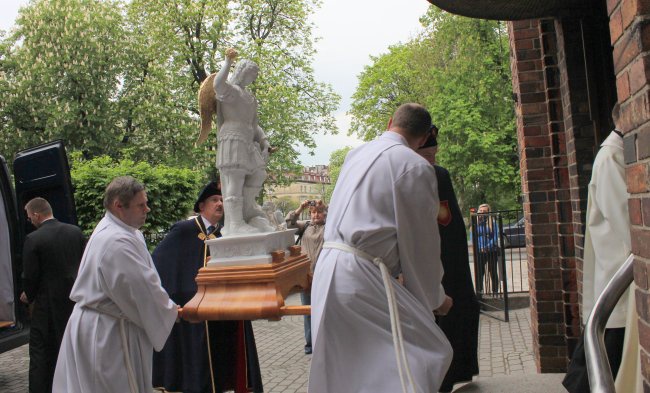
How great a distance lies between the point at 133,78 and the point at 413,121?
82.9 ft

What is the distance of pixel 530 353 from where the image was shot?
6.96 metres

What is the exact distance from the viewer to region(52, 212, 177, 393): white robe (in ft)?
12.0

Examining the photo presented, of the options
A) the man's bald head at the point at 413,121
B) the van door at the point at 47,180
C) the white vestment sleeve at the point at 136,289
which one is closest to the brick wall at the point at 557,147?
the man's bald head at the point at 413,121

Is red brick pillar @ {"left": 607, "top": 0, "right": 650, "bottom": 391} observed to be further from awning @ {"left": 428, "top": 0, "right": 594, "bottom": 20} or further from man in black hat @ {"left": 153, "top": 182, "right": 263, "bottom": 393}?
man in black hat @ {"left": 153, "top": 182, "right": 263, "bottom": 393}

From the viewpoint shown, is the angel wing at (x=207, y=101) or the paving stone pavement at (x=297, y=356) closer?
the angel wing at (x=207, y=101)

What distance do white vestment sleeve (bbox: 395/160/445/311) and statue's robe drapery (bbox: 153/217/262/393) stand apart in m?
2.16

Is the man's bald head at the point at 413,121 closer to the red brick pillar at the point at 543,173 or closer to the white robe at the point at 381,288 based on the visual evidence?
the white robe at the point at 381,288

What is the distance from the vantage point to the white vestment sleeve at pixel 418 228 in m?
2.91

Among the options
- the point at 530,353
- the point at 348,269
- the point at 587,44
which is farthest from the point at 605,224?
the point at 530,353

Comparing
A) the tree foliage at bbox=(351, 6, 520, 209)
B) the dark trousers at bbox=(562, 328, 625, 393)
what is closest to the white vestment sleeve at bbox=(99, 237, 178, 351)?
the dark trousers at bbox=(562, 328, 625, 393)

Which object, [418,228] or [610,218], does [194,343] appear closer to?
[418,228]

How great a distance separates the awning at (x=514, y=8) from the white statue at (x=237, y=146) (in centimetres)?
144

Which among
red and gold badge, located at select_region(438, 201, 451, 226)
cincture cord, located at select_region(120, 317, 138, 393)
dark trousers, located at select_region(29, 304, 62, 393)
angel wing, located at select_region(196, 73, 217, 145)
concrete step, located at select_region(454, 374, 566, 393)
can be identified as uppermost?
angel wing, located at select_region(196, 73, 217, 145)

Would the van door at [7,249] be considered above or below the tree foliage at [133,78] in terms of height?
below
